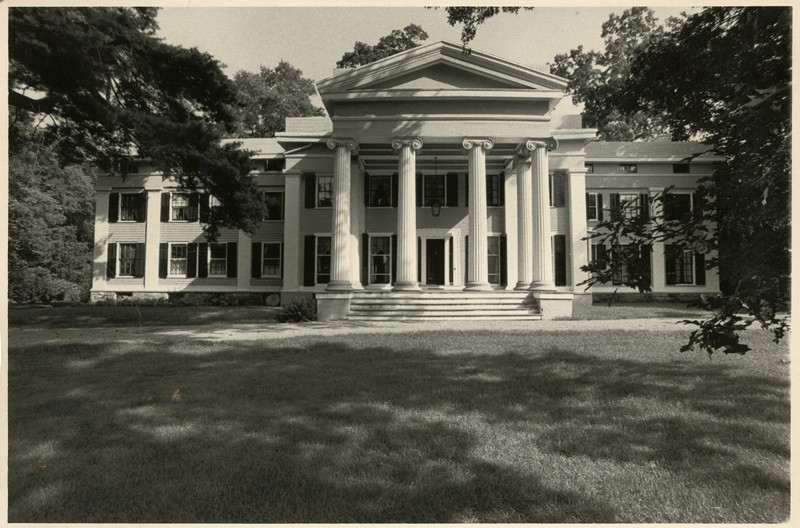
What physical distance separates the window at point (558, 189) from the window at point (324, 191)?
8.86 metres

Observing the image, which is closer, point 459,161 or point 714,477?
point 714,477

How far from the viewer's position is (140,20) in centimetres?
842

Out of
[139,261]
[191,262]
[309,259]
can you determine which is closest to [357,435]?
[309,259]

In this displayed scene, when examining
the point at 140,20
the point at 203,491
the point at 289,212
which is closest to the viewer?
the point at 203,491

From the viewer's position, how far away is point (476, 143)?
16125 mm

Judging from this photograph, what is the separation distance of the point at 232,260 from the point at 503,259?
11.7 m

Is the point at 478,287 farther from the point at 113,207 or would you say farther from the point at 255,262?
the point at 113,207

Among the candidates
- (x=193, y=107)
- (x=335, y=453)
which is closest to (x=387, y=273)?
(x=193, y=107)

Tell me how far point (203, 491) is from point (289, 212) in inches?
732

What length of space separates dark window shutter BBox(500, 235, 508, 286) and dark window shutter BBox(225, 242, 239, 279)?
11414 mm

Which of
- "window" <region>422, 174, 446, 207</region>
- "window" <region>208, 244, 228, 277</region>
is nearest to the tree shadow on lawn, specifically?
"window" <region>422, 174, 446, 207</region>

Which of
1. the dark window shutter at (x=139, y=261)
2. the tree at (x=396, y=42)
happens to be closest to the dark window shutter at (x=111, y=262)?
the dark window shutter at (x=139, y=261)

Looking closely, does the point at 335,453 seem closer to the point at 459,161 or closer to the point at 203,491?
the point at 203,491

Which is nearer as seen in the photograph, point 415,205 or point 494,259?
point 415,205
